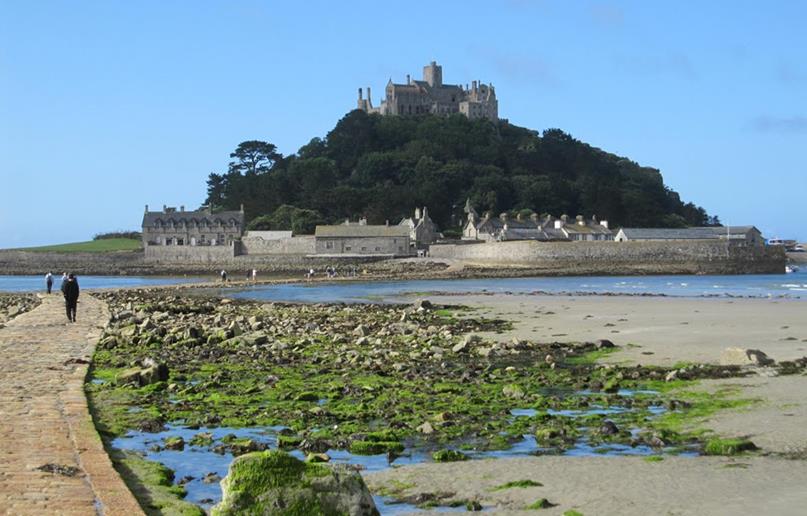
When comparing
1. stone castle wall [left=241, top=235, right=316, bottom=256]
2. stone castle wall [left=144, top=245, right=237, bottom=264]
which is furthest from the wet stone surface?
stone castle wall [left=144, top=245, right=237, bottom=264]

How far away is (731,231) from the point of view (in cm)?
9544

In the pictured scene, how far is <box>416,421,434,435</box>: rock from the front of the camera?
10.3m

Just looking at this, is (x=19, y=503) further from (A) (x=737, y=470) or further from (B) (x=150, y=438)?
(A) (x=737, y=470)

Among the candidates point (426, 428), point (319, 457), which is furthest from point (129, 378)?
point (319, 457)

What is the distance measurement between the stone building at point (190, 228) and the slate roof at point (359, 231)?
45.7 feet

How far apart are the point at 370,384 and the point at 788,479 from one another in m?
6.53

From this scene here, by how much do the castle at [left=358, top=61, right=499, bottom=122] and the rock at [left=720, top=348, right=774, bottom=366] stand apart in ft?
437

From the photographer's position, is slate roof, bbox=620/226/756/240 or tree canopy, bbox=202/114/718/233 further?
tree canopy, bbox=202/114/718/233

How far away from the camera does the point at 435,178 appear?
A: 113m

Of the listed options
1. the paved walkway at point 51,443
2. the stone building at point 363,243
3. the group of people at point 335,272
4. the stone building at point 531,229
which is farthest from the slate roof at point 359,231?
the paved walkway at point 51,443

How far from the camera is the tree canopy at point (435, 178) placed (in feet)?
359

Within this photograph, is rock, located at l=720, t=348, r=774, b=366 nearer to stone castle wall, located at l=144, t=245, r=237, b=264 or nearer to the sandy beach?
the sandy beach

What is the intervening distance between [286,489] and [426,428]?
478 cm

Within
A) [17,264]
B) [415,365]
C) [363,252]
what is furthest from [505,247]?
[415,365]
